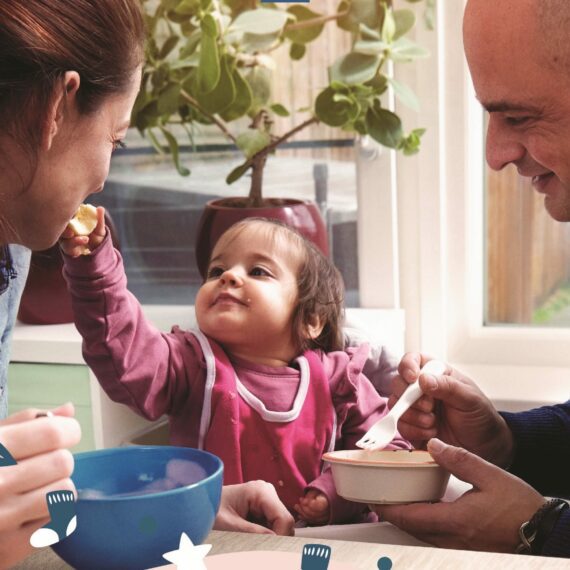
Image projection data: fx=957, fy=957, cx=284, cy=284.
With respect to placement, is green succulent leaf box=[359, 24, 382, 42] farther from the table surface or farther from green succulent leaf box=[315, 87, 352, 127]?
the table surface

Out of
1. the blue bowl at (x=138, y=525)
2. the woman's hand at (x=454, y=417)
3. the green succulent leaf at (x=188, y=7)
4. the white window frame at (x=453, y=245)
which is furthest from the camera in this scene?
the white window frame at (x=453, y=245)

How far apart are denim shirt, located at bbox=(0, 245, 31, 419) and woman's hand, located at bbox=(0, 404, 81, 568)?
28.5 inches

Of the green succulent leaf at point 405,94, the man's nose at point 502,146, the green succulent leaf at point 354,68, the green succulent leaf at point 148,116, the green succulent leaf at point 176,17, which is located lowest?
the man's nose at point 502,146

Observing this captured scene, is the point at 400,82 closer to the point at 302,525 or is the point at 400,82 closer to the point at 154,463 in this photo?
the point at 302,525

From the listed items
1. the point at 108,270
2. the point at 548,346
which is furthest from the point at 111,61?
the point at 548,346

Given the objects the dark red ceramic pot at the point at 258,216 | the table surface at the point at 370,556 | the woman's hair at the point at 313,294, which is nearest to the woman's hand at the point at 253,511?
the table surface at the point at 370,556

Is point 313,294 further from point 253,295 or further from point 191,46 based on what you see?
point 191,46

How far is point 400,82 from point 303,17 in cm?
24

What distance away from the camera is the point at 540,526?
3.46ft

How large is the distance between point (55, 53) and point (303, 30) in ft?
3.49

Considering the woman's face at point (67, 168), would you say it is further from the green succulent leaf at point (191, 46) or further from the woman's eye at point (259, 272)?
the green succulent leaf at point (191, 46)

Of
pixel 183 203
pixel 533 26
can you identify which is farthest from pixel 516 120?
pixel 183 203

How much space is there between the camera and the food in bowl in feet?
3.24

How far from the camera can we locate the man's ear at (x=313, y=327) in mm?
1517
